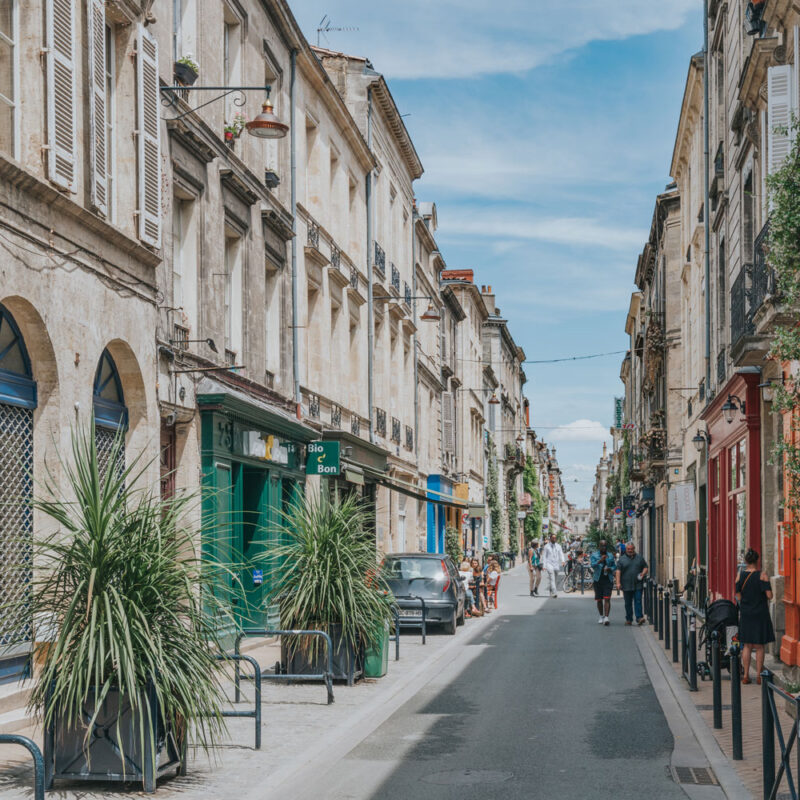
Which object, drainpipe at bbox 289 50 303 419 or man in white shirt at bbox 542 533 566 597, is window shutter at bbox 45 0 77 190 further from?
man in white shirt at bbox 542 533 566 597

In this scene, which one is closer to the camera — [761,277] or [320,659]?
[320,659]

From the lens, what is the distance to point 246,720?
11.3m

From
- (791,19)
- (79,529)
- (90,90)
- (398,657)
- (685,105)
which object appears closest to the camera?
(79,529)

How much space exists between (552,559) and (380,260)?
1099 centimetres

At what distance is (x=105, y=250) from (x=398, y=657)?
24.7 ft

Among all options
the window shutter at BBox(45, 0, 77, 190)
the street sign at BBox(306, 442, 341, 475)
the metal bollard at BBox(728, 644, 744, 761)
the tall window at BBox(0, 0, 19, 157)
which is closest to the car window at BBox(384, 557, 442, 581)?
the street sign at BBox(306, 442, 341, 475)

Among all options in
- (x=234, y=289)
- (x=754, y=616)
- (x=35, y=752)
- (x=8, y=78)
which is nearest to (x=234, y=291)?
(x=234, y=289)

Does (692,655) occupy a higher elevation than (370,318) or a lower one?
lower

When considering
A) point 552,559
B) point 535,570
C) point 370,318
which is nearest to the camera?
point 370,318

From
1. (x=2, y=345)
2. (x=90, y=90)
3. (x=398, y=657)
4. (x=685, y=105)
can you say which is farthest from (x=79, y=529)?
(x=685, y=105)

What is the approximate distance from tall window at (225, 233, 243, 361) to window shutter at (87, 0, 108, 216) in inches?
232

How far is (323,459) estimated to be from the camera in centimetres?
2300

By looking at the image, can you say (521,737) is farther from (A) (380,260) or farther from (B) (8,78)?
(A) (380,260)

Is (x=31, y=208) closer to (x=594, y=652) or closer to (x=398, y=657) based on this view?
(x=398, y=657)
